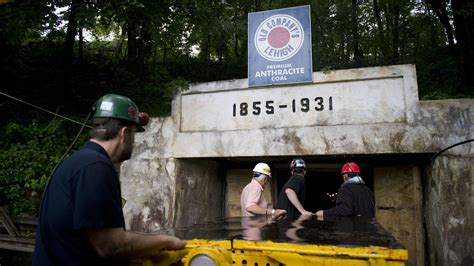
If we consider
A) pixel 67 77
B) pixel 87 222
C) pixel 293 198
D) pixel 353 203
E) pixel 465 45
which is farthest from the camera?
pixel 67 77

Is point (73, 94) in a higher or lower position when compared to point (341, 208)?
higher

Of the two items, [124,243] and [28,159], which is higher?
[28,159]

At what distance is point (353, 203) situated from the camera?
199 inches

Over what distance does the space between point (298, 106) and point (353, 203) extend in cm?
212

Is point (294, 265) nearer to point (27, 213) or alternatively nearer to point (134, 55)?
point (27, 213)

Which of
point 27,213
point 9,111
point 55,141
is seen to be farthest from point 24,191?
point 9,111

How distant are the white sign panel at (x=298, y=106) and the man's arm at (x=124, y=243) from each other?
487 centimetres

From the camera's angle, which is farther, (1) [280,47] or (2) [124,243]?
(1) [280,47]

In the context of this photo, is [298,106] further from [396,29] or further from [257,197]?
[396,29]

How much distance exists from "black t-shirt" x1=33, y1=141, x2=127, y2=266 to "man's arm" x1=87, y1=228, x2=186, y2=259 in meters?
0.04

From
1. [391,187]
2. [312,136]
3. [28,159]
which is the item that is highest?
[312,136]

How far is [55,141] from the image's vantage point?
9023 millimetres

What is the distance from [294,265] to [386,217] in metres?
5.80

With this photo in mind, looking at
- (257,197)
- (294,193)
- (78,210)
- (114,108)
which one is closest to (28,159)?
(257,197)
